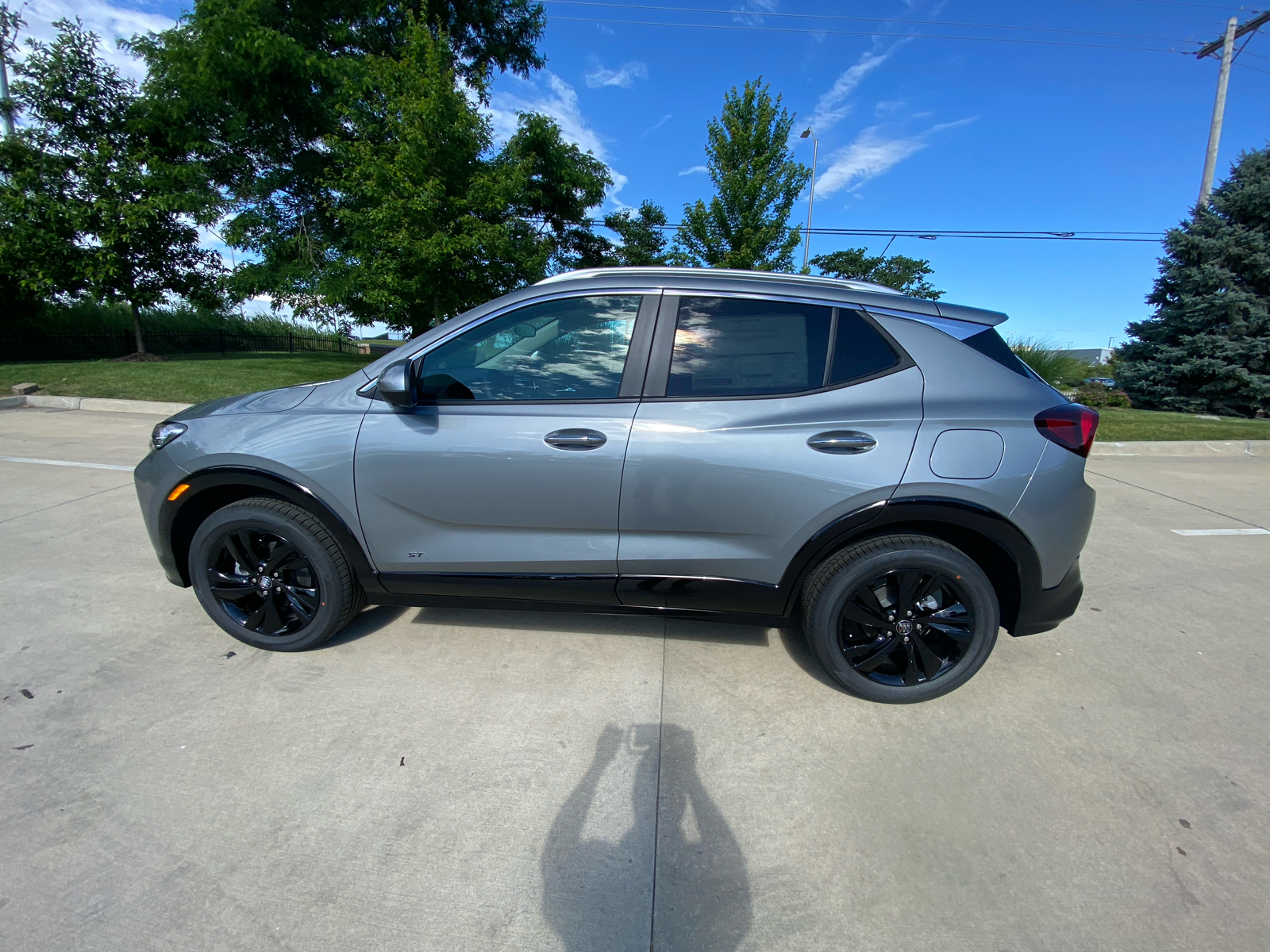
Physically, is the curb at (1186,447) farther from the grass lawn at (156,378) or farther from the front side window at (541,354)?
the grass lawn at (156,378)

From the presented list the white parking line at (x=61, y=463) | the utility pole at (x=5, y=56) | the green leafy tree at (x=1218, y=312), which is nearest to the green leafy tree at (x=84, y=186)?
the utility pole at (x=5, y=56)

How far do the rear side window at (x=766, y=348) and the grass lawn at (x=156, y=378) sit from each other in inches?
359

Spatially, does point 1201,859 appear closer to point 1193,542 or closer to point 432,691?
point 432,691

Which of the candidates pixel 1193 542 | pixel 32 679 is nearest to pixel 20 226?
pixel 32 679

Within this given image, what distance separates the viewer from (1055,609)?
8.39 ft

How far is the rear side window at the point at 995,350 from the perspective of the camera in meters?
2.51

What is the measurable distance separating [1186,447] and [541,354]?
10876 mm

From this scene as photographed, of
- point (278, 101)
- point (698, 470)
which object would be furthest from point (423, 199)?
point (698, 470)

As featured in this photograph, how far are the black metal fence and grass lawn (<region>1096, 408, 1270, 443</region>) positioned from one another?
27919 mm

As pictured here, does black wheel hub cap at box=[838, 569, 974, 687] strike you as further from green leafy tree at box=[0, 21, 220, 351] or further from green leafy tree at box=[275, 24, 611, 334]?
green leafy tree at box=[0, 21, 220, 351]

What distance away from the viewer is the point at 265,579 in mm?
2834

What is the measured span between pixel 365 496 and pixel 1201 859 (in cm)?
319

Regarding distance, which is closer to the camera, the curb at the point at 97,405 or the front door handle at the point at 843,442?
the front door handle at the point at 843,442

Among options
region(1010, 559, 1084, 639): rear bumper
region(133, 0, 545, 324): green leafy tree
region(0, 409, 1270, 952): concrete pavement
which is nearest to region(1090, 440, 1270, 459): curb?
region(0, 409, 1270, 952): concrete pavement
